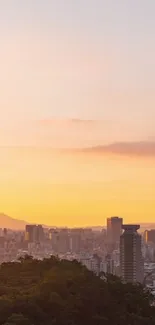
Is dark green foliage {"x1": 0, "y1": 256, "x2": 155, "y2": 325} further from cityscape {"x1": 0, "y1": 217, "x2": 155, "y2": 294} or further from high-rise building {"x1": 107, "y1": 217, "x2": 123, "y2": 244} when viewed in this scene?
high-rise building {"x1": 107, "y1": 217, "x2": 123, "y2": 244}

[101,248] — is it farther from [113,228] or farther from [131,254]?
[131,254]

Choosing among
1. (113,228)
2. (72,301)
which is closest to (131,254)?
(72,301)

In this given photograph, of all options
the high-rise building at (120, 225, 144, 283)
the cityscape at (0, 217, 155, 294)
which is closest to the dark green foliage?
the cityscape at (0, 217, 155, 294)

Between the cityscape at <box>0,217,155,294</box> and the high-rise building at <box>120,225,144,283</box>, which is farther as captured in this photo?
the cityscape at <box>0,217,155,294</box>

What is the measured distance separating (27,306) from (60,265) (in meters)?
3.36

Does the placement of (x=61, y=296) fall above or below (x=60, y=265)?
below

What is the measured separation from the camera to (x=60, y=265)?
13.5 meters

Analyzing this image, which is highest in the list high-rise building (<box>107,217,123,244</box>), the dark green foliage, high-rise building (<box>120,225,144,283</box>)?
high-rise building (<box>107,217,123,244</box>)

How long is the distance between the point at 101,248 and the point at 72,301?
321 ft

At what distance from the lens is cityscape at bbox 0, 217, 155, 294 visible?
195 feet

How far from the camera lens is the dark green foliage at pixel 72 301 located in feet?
33.2

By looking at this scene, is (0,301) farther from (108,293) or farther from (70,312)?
(108,293)

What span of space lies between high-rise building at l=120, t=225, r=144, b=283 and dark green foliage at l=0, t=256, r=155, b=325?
42.2m

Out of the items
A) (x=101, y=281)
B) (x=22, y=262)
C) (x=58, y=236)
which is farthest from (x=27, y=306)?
(x=58, y=236)
